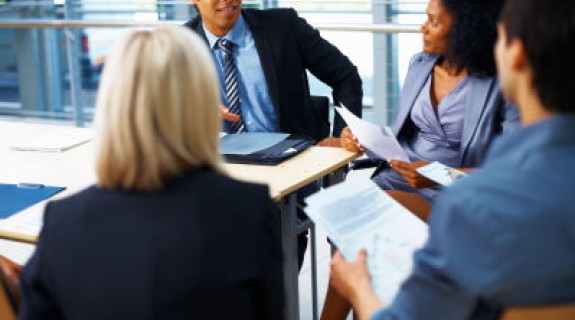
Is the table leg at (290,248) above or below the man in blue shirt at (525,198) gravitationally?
below

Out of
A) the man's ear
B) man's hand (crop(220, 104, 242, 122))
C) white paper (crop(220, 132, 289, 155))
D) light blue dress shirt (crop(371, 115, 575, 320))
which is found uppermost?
the man's ear

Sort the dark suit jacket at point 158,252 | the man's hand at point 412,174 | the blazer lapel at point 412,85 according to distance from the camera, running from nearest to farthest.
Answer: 1. the dark suit jacket at point 158,252
2. the man's hand at point 412,174
3. the blazer lapel at point 412,85

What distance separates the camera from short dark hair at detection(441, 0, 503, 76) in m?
2.61

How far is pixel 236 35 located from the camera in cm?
314

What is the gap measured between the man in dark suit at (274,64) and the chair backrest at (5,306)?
1353mm

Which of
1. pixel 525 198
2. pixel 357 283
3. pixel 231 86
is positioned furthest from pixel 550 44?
pixel 231 86

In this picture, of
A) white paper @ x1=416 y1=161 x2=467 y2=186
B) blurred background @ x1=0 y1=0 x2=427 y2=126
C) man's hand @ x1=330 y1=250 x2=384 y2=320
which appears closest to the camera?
man's hand @ x1=330 y1=250 x2=384 y2=320

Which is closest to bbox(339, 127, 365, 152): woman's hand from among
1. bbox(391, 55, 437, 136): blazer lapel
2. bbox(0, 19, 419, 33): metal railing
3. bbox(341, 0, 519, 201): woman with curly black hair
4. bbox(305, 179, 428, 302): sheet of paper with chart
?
bbox(341, 0, 519, 201): woman with curly black hair

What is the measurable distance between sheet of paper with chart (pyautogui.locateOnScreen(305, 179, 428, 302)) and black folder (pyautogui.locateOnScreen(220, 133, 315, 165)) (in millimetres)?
674

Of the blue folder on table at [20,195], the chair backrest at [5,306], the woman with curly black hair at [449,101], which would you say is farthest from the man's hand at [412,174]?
the chair backrest at [5,306]

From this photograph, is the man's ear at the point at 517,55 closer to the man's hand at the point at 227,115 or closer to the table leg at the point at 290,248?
the table leg at the point at 290,248

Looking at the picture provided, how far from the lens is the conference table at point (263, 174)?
2.35 metres

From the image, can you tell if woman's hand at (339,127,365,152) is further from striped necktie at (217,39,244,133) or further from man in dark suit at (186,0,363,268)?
striped necktie at (217,39,244,133)

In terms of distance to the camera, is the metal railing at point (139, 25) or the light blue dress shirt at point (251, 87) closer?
the light blue dress shirt at point (251, 87)
